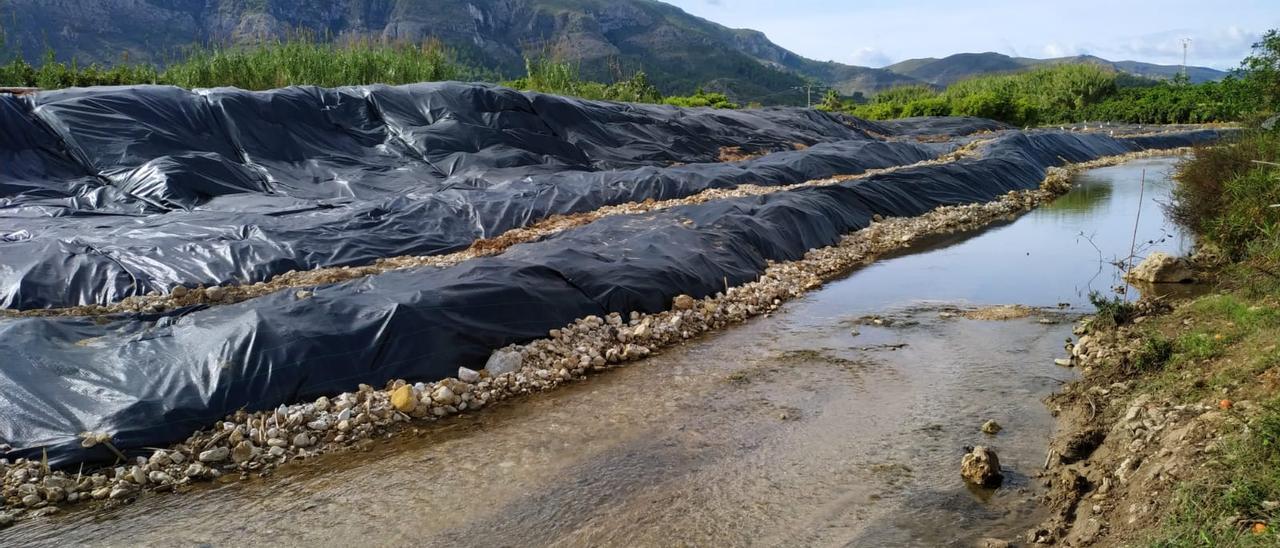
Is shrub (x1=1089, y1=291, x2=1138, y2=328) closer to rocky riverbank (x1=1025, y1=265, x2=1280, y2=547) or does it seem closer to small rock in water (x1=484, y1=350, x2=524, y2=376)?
rocky riverbank (x1=1025, y1=265, x2=1280, y2=547)

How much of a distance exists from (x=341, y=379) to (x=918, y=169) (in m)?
13.8

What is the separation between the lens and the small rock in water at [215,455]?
4977 millimetres

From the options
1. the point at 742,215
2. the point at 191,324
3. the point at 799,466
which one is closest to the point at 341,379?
the point at 191,324

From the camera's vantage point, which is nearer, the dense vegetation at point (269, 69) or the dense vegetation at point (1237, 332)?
the dense vegetation at point (1237, 332)

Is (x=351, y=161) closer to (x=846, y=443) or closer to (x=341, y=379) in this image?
(x=341, y=379)

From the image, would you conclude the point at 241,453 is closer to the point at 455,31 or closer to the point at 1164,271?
the point at 1164,271

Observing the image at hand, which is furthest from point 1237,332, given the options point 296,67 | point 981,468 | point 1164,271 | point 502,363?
point 296,67

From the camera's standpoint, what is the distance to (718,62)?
9269cm

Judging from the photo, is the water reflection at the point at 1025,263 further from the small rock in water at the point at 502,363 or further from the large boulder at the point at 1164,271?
the small rock in water at the point at 502,363

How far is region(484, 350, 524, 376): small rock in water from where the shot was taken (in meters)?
6.42

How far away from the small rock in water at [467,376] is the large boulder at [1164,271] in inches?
312

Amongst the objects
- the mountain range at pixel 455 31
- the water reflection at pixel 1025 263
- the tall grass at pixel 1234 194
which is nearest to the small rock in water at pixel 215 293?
the water reflection at pixel 1025 263

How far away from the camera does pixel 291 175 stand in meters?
12.2

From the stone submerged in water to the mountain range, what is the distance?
160ft
